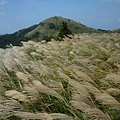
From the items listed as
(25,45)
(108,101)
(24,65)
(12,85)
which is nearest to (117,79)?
(108,101)

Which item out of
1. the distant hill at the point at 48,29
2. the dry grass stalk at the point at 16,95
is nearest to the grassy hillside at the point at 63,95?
the dry grass stalk at the point at 16,95

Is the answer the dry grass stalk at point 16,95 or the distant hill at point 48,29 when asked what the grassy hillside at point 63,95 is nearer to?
the dry grass stalk at point 16,95

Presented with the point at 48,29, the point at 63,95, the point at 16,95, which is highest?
the point at 48,29

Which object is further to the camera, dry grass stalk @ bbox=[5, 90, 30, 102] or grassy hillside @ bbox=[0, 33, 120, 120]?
dry grass stalk @ bbox=[5, 90, 30, 102]

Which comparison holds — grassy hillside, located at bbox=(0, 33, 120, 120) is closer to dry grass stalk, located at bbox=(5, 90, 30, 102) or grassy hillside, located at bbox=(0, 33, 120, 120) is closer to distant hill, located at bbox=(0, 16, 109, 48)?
dry grass stalk, located at bbox=(5, 90, 30, 102)

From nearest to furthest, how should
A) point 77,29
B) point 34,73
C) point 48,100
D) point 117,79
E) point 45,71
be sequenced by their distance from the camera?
point 117,79
point 48,100
point 45,71
point 34,73
point 77,29

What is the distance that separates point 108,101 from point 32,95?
4.22 feet

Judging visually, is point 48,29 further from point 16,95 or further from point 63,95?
point 16,95

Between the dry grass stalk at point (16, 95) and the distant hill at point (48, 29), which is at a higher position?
the distant hill at point (48, 29)

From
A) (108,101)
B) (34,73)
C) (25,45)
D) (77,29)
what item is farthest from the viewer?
(77,29)

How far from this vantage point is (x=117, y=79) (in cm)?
259

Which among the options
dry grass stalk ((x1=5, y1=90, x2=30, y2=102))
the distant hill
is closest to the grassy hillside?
dry grass stalk ((x1=5, y1=90, x2=30, y2=102))

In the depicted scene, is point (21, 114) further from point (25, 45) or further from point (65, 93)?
point (25, 45)

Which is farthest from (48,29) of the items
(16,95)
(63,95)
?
(16,95)
